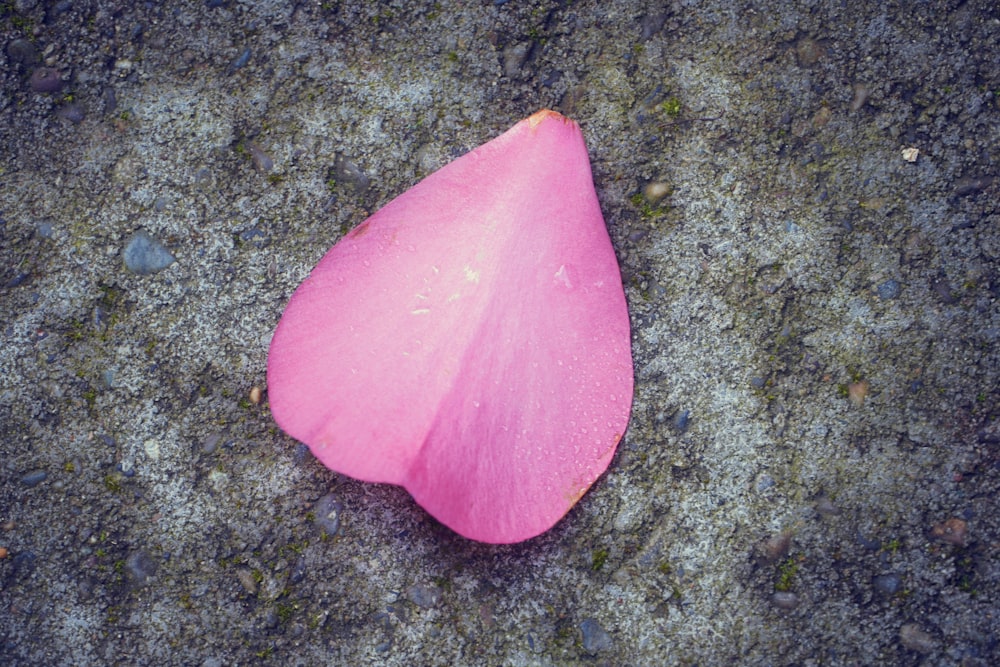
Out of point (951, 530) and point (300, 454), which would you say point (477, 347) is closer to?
point (300, 454)

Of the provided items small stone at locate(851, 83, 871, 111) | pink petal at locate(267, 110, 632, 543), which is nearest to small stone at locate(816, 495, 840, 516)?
pink petal at locate(267, 110, 632, 543)

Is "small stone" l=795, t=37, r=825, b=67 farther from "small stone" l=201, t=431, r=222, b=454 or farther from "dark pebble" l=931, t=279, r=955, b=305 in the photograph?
"small stone" l=201, t=431, r=222, b=454

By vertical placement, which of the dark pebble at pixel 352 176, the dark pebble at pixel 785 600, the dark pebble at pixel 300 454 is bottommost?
the dark pebble at pixel 785 600

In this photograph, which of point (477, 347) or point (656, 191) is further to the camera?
point (656, 191)

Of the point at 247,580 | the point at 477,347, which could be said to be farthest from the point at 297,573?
the point at 477,347

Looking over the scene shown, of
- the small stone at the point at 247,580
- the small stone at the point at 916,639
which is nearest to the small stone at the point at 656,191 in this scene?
the small stone at the point at 916,639

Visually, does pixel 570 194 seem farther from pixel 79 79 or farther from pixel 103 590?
pixel 103 590

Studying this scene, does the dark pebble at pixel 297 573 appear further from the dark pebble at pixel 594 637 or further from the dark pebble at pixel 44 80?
the dark pebble at pixel 44 80
